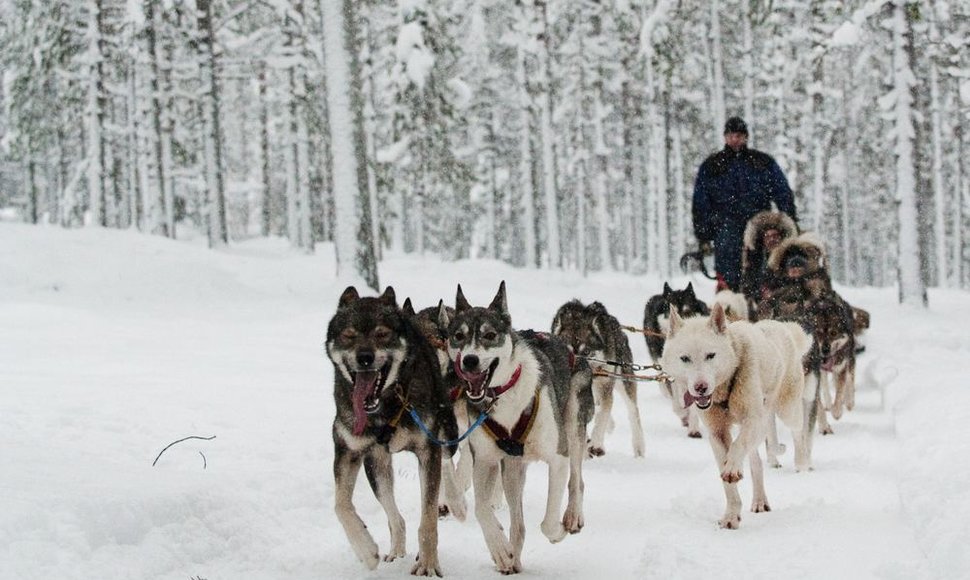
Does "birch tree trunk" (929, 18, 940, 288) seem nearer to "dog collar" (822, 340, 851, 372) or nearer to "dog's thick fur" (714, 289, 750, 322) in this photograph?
"dog collar" (822, 340, 851, 372)

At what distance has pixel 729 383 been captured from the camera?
5367 millimetres

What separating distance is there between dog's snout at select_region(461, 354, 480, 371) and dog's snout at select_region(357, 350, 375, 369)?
50 cm

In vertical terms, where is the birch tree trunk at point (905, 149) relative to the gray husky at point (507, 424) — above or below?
above

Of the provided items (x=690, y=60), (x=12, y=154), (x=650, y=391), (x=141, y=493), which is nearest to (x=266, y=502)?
(x=141, y=493)

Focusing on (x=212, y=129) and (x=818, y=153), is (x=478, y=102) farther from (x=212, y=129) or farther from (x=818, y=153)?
(x=818, y=153)

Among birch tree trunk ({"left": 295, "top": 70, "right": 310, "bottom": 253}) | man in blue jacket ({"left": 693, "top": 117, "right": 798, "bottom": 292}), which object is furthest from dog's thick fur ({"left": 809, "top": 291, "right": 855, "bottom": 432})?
birch tree trunk ({"left": 295, "top": 70, "right": 310, "bottom": 253})

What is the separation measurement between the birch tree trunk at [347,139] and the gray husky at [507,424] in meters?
8.65

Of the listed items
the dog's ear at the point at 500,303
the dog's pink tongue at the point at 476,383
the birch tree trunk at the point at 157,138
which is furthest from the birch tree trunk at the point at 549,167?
the dog's pink tongue at the point at 476,383

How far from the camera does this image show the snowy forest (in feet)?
61.7

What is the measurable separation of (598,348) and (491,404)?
11.2ft

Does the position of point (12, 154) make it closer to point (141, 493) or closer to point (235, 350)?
point (235, 350)

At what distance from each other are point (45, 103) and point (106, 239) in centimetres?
2051

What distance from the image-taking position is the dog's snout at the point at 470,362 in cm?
447

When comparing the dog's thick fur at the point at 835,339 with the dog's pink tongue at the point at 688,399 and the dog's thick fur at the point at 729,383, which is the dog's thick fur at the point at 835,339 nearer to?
the dog's thick fur at the point at 729,383
